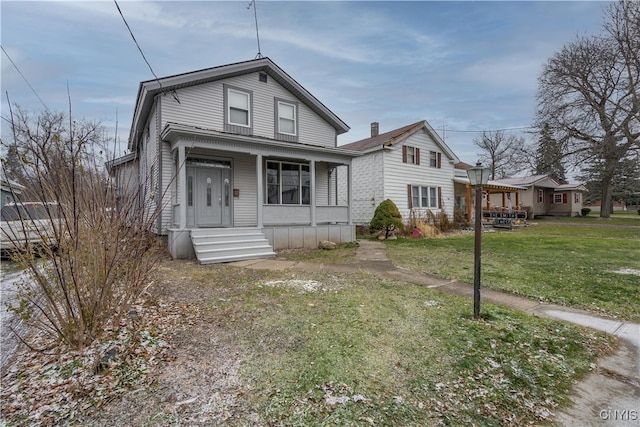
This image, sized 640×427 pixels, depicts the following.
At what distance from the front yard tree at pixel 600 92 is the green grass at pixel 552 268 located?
17032mm

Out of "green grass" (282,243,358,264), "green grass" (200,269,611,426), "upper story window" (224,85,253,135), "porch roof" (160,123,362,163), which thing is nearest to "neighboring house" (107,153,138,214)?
"green grass" (200,269,611,426)

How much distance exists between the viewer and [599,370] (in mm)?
2922

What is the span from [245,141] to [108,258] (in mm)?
7021

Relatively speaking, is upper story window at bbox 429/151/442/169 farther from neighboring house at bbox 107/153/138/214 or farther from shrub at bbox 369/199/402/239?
neighboring house at bbox 107/153/138/214

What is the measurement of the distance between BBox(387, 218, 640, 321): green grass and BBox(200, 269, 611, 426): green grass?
1.60 metres

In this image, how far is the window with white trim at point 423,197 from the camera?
1736 centimetres

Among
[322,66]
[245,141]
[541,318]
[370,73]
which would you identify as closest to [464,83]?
[370,73]

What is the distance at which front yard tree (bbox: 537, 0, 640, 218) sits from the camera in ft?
67.4

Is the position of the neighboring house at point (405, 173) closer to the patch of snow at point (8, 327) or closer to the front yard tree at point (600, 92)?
the front yard tree at point (600, 92)

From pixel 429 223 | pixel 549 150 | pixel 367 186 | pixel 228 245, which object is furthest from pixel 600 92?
pixel 228 245

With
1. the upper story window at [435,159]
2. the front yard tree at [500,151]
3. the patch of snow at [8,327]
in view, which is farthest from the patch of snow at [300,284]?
the front yard tree at [500,151]

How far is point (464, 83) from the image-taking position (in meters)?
19.8

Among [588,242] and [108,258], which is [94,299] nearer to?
[108,258]

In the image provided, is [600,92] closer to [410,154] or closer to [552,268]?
[410,154]
